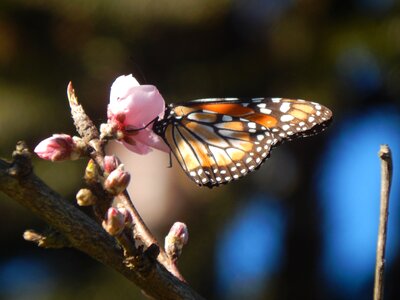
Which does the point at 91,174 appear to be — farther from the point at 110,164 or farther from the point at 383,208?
the point at 383,208

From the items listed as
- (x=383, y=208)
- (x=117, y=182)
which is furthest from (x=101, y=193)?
(x=383, y=208)

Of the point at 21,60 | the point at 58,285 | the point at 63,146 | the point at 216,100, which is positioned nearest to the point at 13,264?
the point at 58,285

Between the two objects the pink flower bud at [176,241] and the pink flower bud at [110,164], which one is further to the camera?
the pink flower bud at [176,241]

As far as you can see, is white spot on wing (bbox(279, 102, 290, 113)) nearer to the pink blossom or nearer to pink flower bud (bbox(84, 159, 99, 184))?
the pink blossom

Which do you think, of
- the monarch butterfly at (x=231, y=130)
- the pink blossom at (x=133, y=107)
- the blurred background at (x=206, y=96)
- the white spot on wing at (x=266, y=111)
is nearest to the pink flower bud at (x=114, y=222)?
the pink blossom at (x=133, y=107)

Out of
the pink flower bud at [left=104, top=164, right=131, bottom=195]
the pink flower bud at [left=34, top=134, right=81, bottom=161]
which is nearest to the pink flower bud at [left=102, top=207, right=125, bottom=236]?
the pink flower bud at [left=104, top=164, right=131, bottom=195]

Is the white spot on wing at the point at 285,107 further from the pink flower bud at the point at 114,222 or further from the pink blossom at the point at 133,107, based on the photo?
the pink flower bud at the point at 114,222

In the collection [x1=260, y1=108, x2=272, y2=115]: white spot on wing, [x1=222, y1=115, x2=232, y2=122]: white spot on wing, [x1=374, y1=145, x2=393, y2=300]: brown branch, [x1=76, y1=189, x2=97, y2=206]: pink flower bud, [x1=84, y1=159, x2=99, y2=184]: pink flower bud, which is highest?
[x1=222, y1=115, x2=232, y2=122]: white spot on wing
